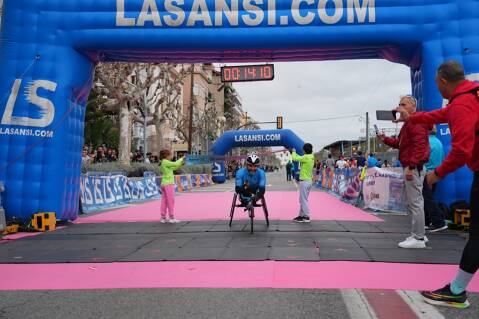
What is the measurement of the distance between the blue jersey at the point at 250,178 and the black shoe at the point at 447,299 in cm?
476

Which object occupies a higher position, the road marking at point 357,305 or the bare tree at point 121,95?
the bare tree at point 121,95

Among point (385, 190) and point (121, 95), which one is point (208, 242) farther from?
point (121, 95)

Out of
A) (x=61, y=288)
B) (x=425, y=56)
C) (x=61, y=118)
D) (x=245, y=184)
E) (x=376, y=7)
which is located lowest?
(x=61, y=288)

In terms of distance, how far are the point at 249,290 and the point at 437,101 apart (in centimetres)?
604

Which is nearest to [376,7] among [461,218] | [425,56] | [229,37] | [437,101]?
[425,56]

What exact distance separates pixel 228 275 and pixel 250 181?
372cm

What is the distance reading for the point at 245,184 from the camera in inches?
334

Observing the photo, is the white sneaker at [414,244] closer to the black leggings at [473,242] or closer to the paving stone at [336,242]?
the paving stone at [336,242]

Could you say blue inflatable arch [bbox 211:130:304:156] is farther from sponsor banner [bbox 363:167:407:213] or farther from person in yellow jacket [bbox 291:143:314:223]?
person in yellow jacket [bbox 291:143:314:223]

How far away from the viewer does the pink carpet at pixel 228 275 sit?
455 cm

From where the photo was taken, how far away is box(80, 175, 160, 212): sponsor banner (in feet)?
43.5

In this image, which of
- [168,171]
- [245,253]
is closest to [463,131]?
[245,253]

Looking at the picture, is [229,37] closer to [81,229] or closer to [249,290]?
[81,229]

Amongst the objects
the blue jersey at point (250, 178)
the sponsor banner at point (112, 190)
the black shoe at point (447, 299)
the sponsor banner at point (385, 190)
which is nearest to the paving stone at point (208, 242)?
the blue jersey at point (250, 178)
